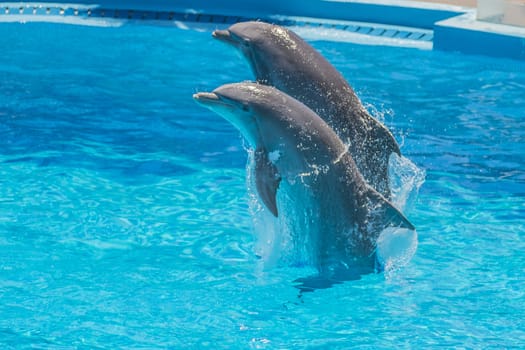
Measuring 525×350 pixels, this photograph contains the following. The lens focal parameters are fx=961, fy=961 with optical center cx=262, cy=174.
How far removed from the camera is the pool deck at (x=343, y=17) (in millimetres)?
11969

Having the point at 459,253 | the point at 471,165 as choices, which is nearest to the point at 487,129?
the point at 471,165

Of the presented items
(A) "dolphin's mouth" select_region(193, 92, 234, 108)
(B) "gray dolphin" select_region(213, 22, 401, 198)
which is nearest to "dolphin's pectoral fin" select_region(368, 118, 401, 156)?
(B) "gray dolphin" select_region(213, 22, 401, 198)

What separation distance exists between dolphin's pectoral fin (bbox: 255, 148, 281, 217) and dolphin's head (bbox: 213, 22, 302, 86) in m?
0.65

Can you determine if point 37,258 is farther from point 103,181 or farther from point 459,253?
point 459,253

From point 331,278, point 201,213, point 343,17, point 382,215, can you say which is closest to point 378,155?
point 382,215

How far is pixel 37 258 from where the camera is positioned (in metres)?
6.46

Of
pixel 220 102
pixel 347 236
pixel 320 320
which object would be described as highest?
pixel 220 102

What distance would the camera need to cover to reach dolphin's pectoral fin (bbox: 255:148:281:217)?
5465 millimetres

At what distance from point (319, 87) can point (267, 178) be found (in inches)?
29.5

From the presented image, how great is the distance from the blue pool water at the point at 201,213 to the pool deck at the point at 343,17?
0.31 m

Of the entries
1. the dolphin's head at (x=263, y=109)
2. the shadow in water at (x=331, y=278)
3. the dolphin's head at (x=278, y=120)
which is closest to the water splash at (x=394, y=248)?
the shadow in water at (x=331, y=278)

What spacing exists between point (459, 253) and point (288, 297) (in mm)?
1457

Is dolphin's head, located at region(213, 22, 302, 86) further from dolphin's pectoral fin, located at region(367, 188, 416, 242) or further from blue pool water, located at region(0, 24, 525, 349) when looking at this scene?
blue pool water, located at region(0, 24, 525, 349)

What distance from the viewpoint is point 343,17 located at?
1332cm
